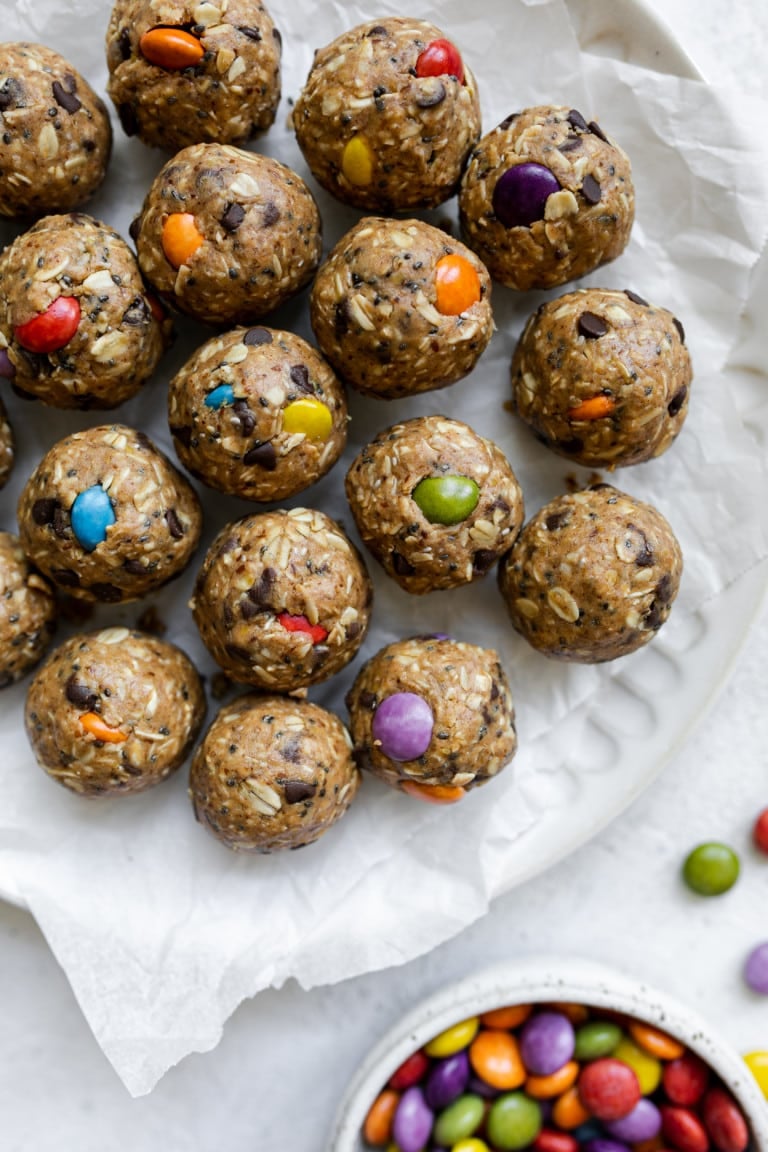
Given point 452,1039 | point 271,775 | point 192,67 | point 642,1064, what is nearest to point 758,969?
point 642,1064

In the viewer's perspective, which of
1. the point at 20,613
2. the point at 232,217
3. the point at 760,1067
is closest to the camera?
the point at 232,217

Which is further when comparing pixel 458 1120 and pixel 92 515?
pixel 458 1120

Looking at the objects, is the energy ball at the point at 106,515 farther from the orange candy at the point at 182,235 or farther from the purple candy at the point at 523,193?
the purple candy at the point at 523,193

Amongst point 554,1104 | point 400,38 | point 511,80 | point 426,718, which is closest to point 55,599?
point 426,718

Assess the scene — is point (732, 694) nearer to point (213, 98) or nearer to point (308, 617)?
point (308, 617)

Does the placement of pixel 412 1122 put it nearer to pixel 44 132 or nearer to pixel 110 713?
pixel 110 713

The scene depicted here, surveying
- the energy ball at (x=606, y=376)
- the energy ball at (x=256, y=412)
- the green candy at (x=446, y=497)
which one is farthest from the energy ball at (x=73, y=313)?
the energy ball at (x=606, y=376)
